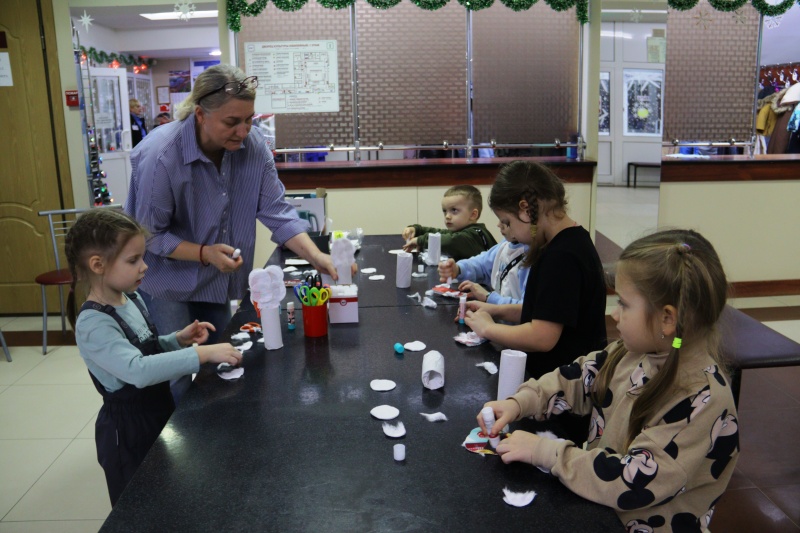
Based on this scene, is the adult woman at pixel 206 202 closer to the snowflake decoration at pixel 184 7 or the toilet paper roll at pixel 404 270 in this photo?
A: the toilet paper roll at pixel 404 270

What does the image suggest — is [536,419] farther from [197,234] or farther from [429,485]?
[197,234]

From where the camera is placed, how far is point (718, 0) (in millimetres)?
5344

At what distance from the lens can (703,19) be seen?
5473 mm

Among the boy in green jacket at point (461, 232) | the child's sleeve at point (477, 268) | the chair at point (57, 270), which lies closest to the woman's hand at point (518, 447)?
the child's sleeve at point (477, 268)

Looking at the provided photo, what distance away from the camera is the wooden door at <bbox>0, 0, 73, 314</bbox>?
496 centimetres

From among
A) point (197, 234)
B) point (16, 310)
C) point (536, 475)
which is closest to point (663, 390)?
point (536, 475)

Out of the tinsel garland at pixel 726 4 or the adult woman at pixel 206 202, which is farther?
the tinsel garland at pixel 726 4

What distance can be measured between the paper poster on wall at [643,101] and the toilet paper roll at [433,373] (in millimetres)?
4534

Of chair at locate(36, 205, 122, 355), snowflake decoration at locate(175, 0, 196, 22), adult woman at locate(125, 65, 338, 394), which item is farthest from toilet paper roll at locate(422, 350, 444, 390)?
snowflake decoration at locate(175, 0, 196, 22)

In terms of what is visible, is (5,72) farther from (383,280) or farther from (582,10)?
(582,10)

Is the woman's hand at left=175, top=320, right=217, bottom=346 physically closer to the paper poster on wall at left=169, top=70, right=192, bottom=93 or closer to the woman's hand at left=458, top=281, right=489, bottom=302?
the woman's hand at left=458, top=281, right=489, bottom=302

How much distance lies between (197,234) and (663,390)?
1.71 m

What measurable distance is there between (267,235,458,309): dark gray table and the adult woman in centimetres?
20

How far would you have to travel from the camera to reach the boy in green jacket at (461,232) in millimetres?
3156
